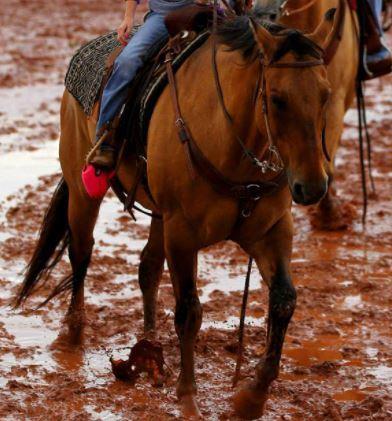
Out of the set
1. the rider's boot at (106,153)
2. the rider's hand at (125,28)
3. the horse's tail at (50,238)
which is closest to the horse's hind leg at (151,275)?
the horse's tail at (50,238)

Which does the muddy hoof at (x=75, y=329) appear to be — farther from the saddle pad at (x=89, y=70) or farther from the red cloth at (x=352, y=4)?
the red cloth at (x=352, y=4)

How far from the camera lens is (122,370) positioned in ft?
21.0

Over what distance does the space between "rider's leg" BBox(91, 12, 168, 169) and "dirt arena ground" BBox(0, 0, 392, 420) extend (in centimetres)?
126

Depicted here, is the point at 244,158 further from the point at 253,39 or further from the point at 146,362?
the point at 146,362

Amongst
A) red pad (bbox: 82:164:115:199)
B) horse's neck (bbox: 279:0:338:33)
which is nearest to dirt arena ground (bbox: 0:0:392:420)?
red pad (bbox: 82:164:115:199)

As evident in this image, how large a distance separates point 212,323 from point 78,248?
3.24ft

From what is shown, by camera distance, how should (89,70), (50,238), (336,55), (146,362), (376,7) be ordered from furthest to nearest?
(376,7) → (336,55) → (50,238) → (89,70) → (146,362)

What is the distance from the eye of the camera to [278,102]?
495 centimetres

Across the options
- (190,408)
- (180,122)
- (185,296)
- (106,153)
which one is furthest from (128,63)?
(190,408)

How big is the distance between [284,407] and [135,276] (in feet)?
8.97

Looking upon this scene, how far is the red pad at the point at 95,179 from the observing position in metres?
6.43

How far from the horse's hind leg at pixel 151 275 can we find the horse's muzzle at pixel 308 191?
2.29 metres

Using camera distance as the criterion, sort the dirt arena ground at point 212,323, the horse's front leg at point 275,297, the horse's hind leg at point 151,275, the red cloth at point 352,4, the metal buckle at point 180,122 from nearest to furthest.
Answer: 1. the metal buckle at point 180,122
2. the horse's front leg at point 275,297
3. the dirt arena ground at point 212,323
4. the horse's hind leg at point 151,275
5. the red cloth at point 352,4

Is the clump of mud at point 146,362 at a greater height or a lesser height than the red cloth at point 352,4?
lesser
